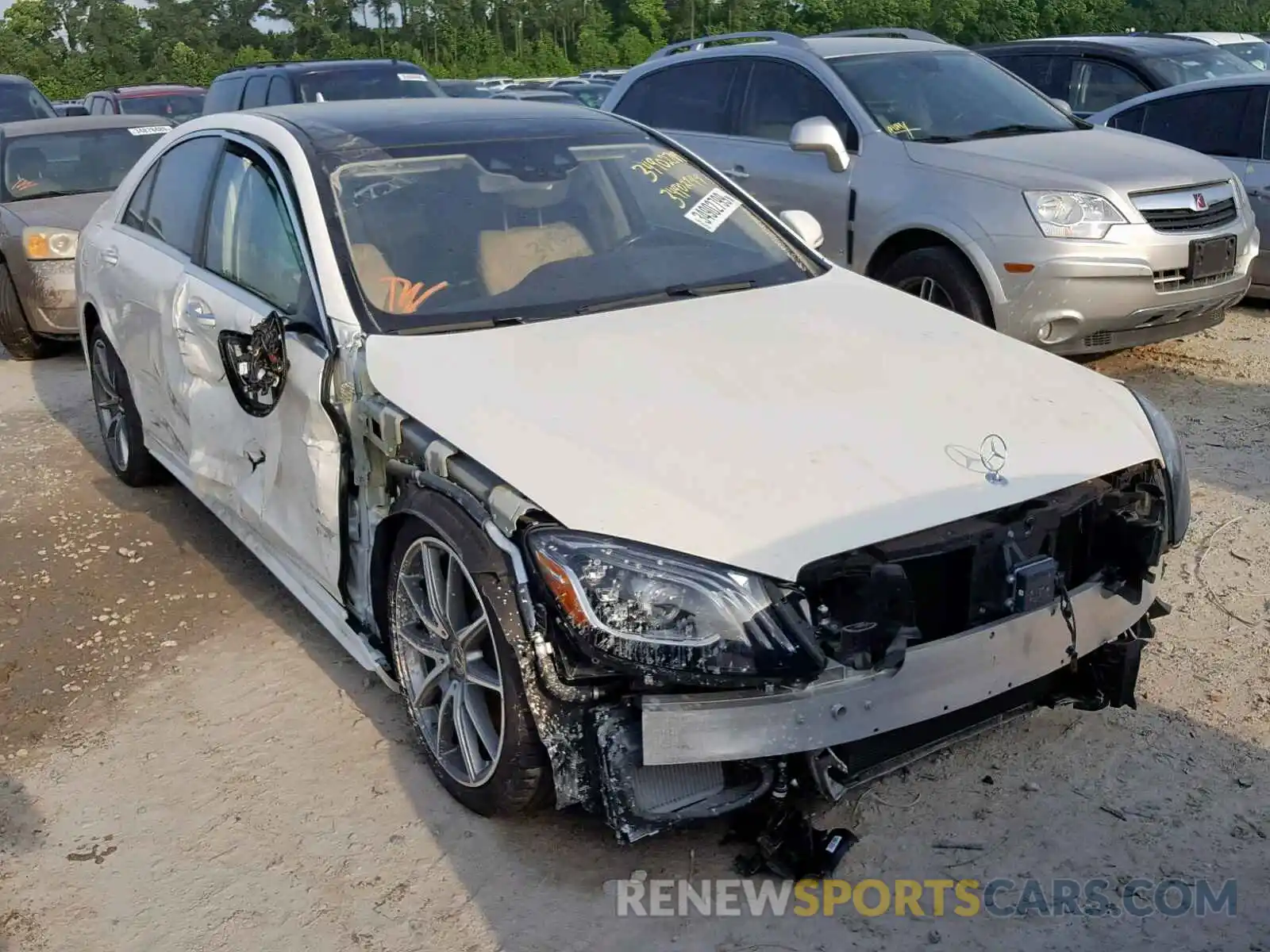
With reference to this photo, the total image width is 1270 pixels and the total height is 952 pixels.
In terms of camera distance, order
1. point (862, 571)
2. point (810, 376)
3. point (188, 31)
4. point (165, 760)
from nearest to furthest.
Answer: point (862, 571)
point (810, 376)
point (165, 760)
point (188, 31)

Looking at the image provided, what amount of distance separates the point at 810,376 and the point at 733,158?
4.75m

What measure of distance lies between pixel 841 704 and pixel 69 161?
28.0 feet

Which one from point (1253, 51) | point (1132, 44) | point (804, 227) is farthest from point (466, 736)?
point (1253, 51)

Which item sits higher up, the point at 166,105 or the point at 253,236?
the point at 253,236

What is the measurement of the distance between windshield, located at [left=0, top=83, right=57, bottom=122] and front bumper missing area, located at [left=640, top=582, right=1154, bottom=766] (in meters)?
14.5

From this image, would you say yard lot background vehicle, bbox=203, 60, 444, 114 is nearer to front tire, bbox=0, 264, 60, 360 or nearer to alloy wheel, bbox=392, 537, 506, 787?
front tire, bbox=0, 264, 60, 360

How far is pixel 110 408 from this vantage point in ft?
19.3

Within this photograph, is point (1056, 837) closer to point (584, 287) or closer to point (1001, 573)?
point (1001, 573)

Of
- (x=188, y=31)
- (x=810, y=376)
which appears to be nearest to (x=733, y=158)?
(x=810, y=376)

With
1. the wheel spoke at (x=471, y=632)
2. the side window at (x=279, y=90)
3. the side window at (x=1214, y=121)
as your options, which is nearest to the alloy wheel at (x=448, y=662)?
the wheel spoke at (x=471, y=632)

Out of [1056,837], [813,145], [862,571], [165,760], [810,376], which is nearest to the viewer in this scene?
[862,571]

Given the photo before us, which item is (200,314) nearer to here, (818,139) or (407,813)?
(407,813)

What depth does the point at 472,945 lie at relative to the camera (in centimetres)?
285

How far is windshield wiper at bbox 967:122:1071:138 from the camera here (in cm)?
711
